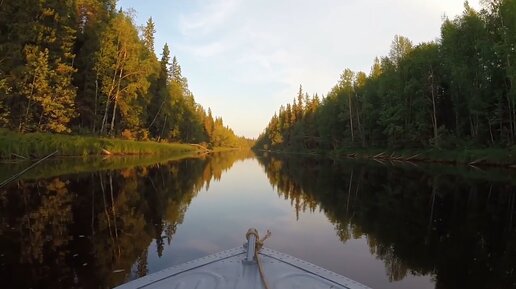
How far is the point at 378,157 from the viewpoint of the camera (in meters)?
49.7

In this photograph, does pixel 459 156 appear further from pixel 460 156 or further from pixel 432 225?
pixel 432 225

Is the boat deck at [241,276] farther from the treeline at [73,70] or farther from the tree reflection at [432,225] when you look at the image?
the treeline at [73,70]

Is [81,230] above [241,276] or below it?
below

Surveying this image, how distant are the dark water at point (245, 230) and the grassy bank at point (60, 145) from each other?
10.4 m

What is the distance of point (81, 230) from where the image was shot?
7.07 m

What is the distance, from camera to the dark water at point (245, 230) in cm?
520

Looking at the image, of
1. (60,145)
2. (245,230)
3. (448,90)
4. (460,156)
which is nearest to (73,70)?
(60,145)

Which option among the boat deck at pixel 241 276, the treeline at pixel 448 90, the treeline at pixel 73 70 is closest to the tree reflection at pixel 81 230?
the boat deck at pixel 241 276

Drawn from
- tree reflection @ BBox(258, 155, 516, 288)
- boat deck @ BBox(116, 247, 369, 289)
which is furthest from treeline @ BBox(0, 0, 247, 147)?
boat deck @ BBox(116, 247, 369, 289)

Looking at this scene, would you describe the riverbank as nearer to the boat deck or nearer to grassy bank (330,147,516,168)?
grassy bank (330,147,516,168)

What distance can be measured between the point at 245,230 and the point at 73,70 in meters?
30.4

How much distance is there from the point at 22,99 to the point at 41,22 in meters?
7.23

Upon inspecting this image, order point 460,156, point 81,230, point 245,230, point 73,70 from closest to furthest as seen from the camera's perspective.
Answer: point 81,230 < point 245,230 < point 73,70 < point 460,156

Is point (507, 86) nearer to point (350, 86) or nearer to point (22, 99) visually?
point (350, 86)
